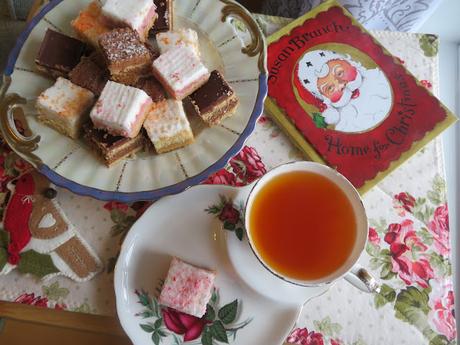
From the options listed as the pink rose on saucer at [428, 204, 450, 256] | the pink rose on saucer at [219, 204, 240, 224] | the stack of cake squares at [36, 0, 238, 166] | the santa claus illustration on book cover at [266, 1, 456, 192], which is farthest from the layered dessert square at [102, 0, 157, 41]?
the pink rose on saucer at [428, 204, 450, 256]

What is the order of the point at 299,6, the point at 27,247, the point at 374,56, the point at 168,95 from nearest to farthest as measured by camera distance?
1. the point at 27,247
2. the point at 168,95
3. the point at 374,56
4. the point at 299,6

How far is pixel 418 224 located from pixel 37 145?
3.13 feet

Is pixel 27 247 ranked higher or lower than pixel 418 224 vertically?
higher

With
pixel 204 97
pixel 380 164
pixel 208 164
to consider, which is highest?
pixel 204 97

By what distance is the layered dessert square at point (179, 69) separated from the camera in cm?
99

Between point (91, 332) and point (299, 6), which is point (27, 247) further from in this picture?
point (299, 6)

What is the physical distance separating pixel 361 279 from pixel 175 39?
A: 0.71m

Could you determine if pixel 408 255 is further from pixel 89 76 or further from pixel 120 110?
pixel 89 76

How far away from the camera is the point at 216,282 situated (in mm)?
922

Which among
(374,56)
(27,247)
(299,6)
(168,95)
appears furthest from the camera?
(299,6)

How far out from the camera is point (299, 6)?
1.34m

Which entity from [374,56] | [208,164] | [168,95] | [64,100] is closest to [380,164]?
[374,56]

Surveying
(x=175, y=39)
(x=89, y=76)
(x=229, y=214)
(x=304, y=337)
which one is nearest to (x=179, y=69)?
(x=175, y=39)

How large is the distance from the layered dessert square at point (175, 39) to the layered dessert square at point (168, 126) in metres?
0.14
